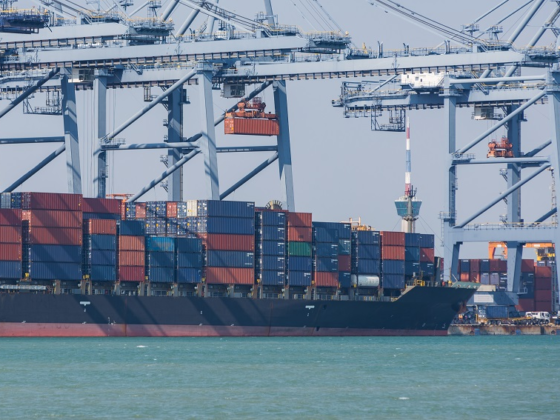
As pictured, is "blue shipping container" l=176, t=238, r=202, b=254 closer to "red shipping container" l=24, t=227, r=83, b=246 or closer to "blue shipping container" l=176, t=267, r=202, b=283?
"blue shipping container" l=176, t=267, r=202, b=283

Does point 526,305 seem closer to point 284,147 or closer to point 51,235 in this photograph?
point 284,147

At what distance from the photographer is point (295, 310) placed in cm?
8731

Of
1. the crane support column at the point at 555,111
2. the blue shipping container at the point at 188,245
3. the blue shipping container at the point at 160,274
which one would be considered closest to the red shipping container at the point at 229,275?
the blue shipping container at the point at 188,245

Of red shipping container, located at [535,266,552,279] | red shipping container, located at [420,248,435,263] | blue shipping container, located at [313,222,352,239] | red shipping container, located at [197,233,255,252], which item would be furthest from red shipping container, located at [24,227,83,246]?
red shipping container, located at [535,266,552,279]

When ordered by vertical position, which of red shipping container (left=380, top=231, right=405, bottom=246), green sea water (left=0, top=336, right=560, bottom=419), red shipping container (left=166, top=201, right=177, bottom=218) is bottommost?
green sea water (left=0, top=336, right=560, bottom=419)

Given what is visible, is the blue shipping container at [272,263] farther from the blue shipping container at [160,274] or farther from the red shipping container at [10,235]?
the red shipping container at [10,235]

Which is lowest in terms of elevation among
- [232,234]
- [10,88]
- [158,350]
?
[158,350]

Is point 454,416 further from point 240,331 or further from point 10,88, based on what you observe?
point 10,88

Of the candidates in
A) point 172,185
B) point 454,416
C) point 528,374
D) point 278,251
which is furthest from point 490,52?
point 454,416

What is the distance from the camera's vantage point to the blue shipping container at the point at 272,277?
85.2m

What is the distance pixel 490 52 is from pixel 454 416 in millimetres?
41509

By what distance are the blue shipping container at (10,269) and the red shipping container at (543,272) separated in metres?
54.5

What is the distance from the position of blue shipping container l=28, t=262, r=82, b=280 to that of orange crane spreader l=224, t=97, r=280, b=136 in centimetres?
1214

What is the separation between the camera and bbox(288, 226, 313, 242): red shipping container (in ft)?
282
